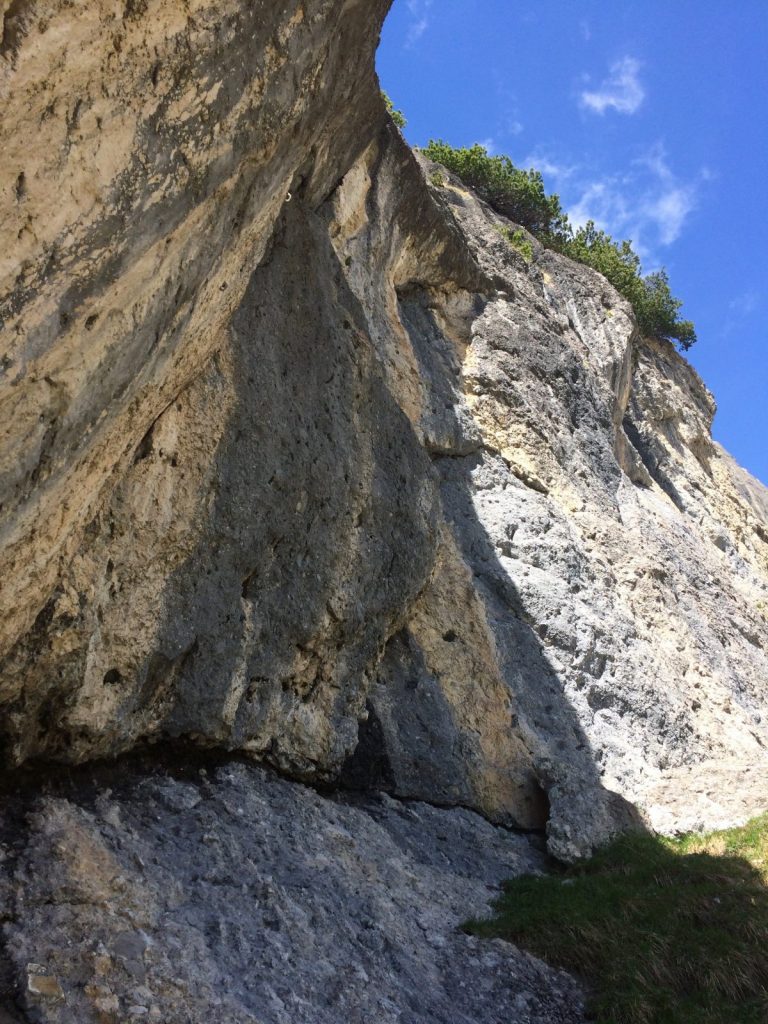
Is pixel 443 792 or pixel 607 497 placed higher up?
pixel 607 497

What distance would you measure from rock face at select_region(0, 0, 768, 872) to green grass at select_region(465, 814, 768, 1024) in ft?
3.81

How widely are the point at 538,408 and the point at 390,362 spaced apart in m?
4.00

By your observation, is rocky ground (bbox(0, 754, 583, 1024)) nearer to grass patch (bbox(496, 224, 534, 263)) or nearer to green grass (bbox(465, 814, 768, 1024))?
green grass (bbox(465, 814, 768, 1024))

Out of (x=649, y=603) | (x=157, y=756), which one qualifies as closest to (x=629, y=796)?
(x=649, y=603)

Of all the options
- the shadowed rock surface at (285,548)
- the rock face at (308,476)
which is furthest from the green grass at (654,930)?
the rock face at (308,476)

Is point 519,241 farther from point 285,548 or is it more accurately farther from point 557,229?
point 285,548

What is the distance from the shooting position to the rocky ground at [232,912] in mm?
5328

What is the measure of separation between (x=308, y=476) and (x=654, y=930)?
5522 mm

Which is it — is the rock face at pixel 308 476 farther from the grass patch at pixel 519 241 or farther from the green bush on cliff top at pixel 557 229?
the green bush on cliff top at pixel 557 229

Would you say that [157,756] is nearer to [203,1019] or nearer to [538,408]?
[203,1019]

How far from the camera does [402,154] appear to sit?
46.8 feet

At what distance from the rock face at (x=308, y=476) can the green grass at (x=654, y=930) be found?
1.16 meters

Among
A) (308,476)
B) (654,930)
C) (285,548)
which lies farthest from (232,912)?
(308,476)

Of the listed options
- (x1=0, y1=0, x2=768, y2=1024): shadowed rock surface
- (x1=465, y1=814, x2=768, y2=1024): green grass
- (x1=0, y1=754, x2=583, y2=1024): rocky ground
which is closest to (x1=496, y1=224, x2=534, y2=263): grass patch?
(x1=0, y1=0, x2=768, y2=1024): shadowed rock surface
